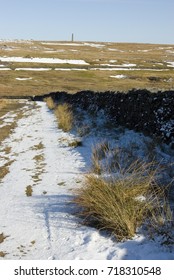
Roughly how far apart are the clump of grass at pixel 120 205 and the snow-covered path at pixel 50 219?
178 millimetres

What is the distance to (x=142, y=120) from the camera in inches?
462

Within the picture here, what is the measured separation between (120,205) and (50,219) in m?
1.29

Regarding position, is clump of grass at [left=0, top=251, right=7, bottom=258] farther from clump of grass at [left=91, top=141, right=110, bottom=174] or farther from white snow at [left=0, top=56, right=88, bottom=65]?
white snow at [left=0, top=56, right=88, bottom=65]

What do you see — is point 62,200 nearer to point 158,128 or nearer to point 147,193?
point 147,193

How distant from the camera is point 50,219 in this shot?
20.6 ft

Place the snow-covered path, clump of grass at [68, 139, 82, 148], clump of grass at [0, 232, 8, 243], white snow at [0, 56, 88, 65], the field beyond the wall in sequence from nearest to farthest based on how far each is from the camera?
the snow-covered path, clump of grass at [0, 232, 8, 243], clump of grass at [68, 139, 82, 148], the field beyond the wall, white snow at [0, 56, 88, 65]

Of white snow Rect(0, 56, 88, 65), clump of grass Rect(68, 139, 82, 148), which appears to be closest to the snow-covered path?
clump of grass Rect(68, 139, 82, 148)

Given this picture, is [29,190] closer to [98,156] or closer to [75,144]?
[98,156]

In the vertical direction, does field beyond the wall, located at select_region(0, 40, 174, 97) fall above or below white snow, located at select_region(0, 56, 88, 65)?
below

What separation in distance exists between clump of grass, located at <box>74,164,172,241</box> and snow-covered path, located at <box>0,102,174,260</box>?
0.18 metres

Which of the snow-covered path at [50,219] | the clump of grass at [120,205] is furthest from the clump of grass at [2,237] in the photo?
the clump of grass at [120,205]

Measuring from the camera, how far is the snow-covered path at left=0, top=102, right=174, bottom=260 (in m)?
5.13

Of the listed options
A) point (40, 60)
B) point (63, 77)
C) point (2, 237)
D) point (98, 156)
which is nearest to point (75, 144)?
point (98, 156)

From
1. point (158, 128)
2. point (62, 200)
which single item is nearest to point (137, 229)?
point (62, 200)
